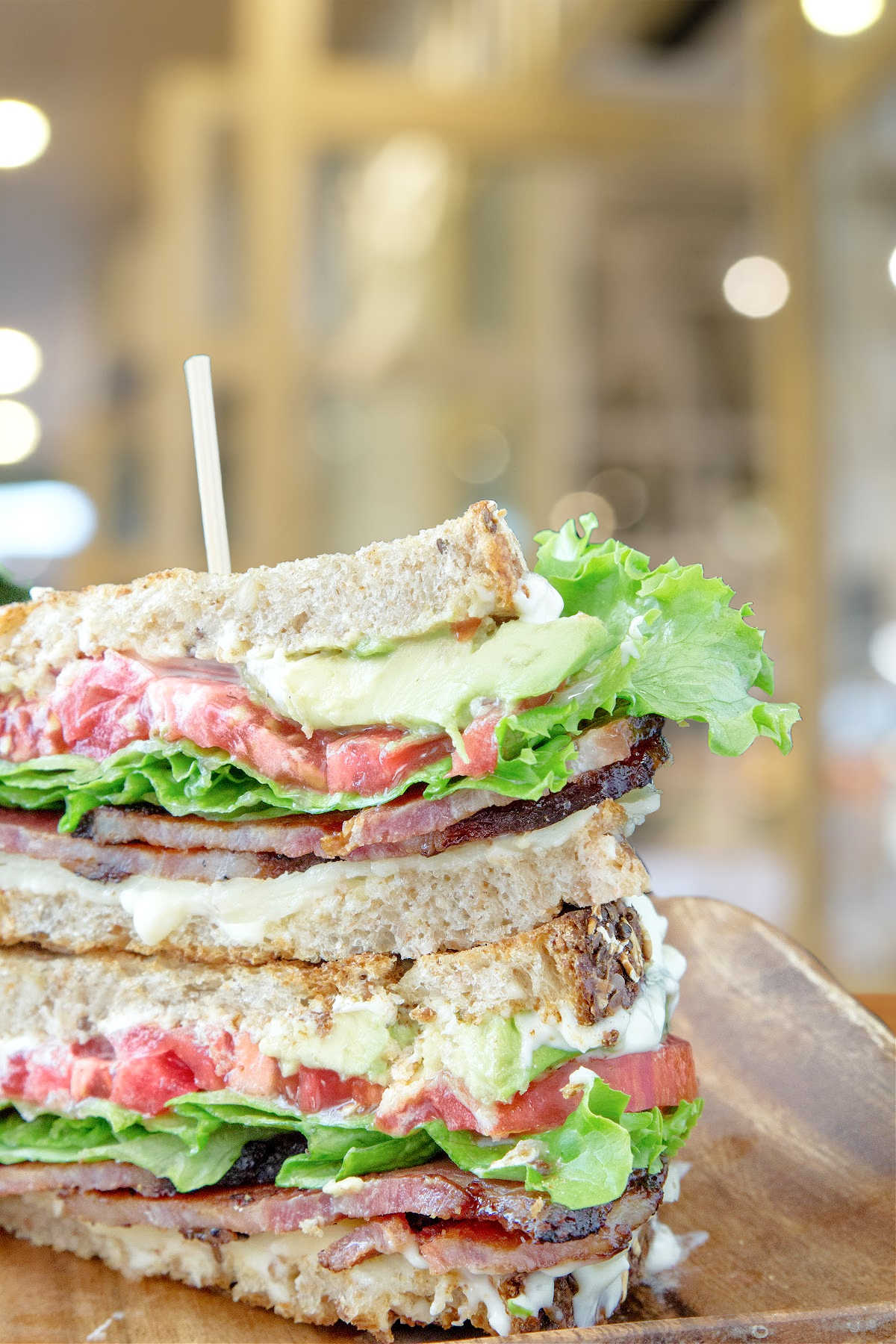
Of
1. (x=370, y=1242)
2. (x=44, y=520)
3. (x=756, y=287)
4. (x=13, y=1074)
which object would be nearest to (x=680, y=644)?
(x=370, y=1242)

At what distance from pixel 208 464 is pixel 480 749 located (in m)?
0.68

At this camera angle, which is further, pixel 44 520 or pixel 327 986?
pixel 44 520

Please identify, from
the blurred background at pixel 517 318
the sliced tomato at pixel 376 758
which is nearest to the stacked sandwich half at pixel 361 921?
the sliced tomato at pixel 376 758

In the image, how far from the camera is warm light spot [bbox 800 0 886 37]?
5113mm

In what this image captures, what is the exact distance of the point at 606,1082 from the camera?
1.50 m

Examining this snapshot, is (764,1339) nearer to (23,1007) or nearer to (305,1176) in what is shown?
(305,1176)

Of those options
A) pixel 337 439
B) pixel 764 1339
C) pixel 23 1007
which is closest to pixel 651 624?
pixel 764 1339

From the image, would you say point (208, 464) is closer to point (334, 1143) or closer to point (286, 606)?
point (286, 606)

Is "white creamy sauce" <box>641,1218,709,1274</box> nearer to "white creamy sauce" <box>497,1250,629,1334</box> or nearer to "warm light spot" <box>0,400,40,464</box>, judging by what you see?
"white creamy sauce" <box>497,1250,629,1334</box>

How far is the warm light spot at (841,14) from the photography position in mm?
5113

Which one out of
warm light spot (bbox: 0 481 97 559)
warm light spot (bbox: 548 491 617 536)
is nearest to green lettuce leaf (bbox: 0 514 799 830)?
warm light spot (bbox: 548 491 617 536)

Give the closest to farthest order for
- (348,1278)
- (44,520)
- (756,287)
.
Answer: (348,1278) < (756,287) < (44,520)

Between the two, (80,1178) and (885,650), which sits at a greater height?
(885,650)

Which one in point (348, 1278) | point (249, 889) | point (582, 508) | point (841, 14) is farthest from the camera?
point (582, 508)
